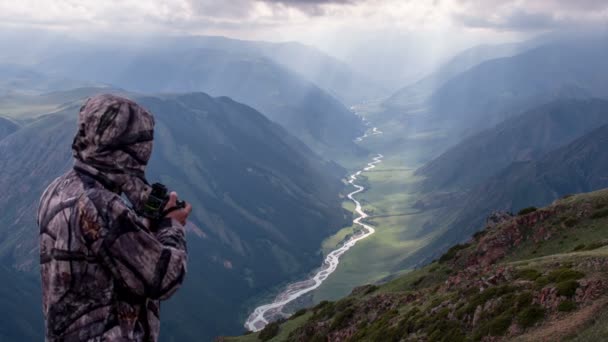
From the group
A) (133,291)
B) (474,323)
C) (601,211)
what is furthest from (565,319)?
(601,211)

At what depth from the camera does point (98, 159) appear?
25.5 ft

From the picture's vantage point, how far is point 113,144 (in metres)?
7.81

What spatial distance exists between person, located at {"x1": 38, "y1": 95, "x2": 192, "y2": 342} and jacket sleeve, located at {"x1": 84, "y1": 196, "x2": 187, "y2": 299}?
0.01 metres

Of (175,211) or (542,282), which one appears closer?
(175,211)

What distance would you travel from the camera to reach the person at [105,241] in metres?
7.31

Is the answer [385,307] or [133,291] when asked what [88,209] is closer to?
[133,291]

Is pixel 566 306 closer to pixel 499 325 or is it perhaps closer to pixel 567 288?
pixel 567 288

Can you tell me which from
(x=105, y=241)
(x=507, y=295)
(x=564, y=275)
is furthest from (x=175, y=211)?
(x=507, y=295)

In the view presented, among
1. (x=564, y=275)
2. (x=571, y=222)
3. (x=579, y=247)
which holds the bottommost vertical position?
(x=571, y=222)

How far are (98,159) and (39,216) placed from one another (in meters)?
1.24

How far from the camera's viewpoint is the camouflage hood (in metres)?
7.77

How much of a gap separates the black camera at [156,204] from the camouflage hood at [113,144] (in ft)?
0.53

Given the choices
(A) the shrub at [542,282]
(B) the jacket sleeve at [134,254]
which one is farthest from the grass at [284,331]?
(B) the jacket sleeve at [134,254]

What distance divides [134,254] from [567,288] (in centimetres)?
2416
